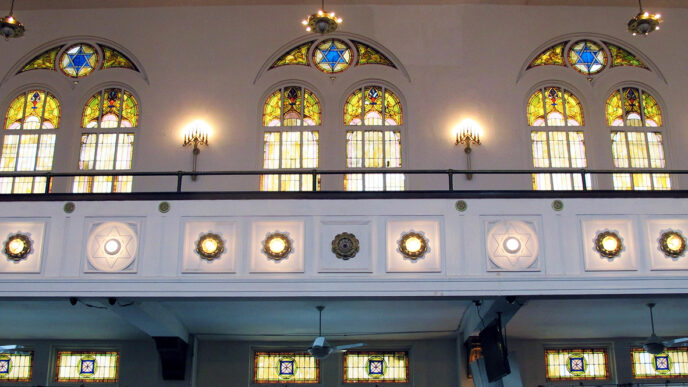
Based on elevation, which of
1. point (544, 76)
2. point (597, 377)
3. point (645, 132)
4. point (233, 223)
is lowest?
point (597, 377)

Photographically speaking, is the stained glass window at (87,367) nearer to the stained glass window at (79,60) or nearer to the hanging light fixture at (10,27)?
the stained glass window at (79,60)

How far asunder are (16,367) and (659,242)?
11.0 m

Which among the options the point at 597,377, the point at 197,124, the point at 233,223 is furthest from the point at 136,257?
the point at 597,377

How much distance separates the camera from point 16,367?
552 inches

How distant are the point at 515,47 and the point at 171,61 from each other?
612 cm

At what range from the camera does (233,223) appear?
1003 centimetres

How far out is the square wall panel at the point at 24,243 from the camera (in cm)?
989

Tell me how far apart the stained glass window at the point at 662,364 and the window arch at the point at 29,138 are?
10941mm

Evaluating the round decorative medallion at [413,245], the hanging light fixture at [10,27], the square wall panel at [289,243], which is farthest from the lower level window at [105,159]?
the round decorative medallion at [413,245]

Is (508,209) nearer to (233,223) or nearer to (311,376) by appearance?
(233,223)

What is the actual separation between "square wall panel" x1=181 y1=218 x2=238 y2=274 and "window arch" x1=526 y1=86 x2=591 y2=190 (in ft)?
19.1

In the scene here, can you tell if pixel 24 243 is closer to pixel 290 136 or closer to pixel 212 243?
pixel 212 243

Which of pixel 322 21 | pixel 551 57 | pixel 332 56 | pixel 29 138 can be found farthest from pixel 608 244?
pixel 29 138

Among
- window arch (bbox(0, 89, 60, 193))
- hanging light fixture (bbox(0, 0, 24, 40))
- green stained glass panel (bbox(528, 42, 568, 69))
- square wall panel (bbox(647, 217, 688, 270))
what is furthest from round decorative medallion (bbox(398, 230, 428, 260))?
window arch (bbox(0, 89, 60, 193))
